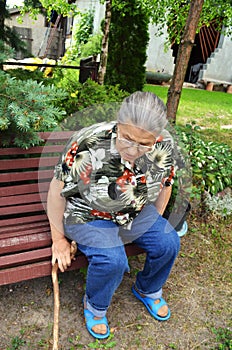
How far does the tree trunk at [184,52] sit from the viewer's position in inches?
135

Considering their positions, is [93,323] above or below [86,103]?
below

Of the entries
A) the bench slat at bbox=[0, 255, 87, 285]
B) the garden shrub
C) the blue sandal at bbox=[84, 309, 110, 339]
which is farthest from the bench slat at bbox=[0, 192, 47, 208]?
the garden shrub

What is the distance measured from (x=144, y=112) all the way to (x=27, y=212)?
1190 millimetres

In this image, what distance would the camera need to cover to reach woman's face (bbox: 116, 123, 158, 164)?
1593mm

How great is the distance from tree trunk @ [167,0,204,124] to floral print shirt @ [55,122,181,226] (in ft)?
6.43


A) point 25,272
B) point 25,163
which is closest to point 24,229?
point 25,272

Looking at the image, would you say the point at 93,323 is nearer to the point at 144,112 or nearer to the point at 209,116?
the point at 144,112

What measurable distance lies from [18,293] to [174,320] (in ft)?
3.39

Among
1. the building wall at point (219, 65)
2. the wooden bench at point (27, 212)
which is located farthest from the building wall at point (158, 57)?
the wooden bench at point (27, 212)

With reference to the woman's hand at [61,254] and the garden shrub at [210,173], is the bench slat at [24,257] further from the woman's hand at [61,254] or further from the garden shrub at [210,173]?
the garden shrub at [210,173]

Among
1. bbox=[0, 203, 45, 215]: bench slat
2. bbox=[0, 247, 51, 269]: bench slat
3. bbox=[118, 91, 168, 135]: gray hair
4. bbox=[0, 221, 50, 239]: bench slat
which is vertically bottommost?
bbox=[0, 247, 51, 269]: bench slat

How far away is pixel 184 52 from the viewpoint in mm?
3551

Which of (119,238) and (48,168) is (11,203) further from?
(119,238)

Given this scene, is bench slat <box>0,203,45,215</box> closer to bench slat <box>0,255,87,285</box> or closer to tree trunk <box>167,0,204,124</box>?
bench slat <box>0,255,87,285</box>
